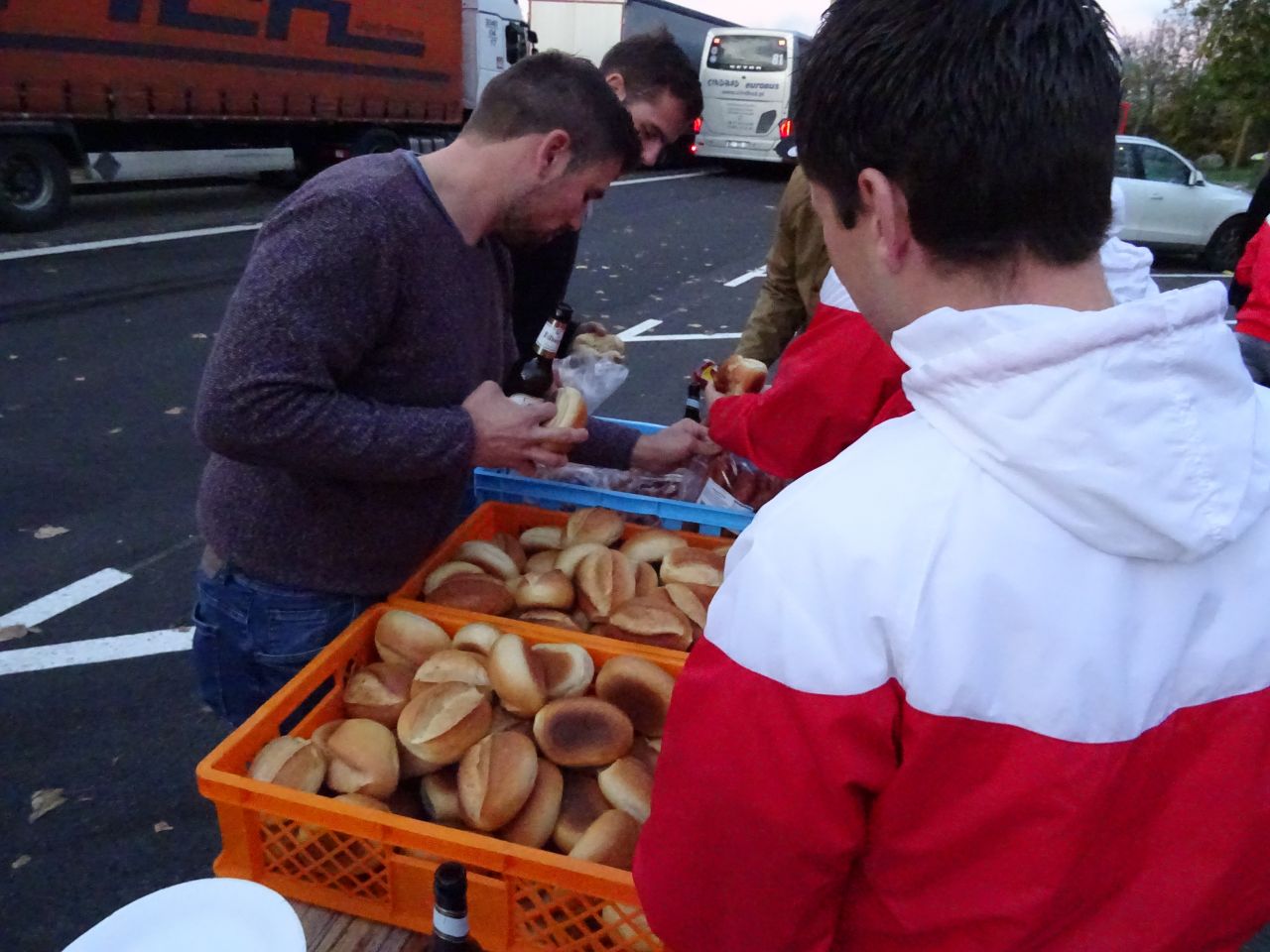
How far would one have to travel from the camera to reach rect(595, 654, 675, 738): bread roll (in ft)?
5.68

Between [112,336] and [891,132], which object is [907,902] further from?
[112,336]

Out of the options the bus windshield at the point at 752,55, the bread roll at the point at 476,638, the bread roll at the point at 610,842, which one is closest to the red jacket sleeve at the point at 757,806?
the bread roll at the point at 610,842

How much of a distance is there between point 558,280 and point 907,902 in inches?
98.4

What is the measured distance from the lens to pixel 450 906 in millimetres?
1169

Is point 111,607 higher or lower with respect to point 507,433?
lower

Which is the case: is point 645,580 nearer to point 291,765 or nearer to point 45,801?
point 291,765

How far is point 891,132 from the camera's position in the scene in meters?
0.94

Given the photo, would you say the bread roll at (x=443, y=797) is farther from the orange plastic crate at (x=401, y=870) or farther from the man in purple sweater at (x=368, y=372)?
the man in purple sweater at (x=368, y=372)

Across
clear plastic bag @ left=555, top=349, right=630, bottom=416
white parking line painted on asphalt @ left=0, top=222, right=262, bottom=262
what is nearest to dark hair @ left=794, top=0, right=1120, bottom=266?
clear plastic bag @ left=555, top=349, right=630, bottom=416

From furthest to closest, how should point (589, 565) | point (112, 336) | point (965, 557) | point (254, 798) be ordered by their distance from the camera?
point (112, 336) < point (589, 565) < point (254, 798) < point (965, 557)

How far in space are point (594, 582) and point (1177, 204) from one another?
14292 mm

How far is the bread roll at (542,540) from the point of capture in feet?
7.70

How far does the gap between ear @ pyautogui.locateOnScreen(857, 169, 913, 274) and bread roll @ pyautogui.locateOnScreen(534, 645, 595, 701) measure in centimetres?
102

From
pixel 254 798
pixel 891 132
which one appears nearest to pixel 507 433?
pixel 254 798
